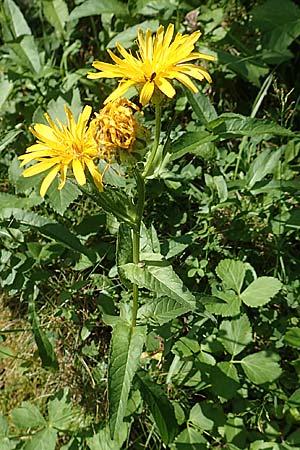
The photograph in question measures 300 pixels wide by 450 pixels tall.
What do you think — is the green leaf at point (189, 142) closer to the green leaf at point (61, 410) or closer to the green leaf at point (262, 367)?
the green leaf at point (262, 367)

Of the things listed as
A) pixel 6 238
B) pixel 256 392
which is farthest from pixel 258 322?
pixel 6 238

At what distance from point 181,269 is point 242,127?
642mm

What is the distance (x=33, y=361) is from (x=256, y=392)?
92cm

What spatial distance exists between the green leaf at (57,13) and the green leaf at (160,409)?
196cm

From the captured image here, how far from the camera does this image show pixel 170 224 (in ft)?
8.81

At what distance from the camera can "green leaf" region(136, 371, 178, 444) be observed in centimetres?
214

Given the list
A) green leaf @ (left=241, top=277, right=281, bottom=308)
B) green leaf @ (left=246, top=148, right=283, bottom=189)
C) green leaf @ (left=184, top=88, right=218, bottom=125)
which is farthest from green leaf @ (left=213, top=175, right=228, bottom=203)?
green leaf @ (left=241, top=277, right=281, bottom=308)

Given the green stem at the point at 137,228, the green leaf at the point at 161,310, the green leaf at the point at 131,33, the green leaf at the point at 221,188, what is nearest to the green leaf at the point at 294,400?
the green leaf at the point at 161,310

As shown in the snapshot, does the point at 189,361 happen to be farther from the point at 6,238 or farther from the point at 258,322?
the point at 6,238

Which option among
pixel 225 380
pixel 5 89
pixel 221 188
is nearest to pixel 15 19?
pixel 5 89

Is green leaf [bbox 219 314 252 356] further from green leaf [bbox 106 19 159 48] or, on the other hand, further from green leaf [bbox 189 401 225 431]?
green leaf [bbox 106 19 159 48]

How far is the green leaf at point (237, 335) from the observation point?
7.45 feet

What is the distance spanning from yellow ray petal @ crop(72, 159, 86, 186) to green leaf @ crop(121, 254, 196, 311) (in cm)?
37

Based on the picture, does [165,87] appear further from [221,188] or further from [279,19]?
[279,19]
